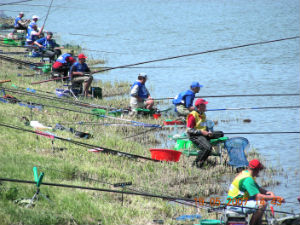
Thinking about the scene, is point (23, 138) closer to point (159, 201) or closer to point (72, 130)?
point (72, 130)

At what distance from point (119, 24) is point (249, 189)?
111ft

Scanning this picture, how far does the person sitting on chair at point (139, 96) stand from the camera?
13.4 metres

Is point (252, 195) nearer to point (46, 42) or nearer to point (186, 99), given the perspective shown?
point (186, 99)

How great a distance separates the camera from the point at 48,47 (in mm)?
20438

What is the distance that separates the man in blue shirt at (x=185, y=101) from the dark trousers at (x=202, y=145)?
187 cm

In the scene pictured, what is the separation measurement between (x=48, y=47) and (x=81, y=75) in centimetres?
526

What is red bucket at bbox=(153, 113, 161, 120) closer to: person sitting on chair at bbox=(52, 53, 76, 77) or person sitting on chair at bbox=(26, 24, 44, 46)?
person sitting on chair at bbox=(52, 53, 76, 77)

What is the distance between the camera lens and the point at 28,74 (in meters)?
18.4

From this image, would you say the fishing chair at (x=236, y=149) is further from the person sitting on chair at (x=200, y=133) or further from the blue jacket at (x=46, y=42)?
the blue jacket at (x=46, y=42)

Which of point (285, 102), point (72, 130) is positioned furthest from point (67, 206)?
point (285, 102)

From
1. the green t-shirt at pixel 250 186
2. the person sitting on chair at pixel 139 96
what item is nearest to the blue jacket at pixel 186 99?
the person sitting on chair at pixel 139 96

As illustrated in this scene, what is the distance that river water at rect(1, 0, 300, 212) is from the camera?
14414 millimetres

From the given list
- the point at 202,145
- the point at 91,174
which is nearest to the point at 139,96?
the point at 202,145

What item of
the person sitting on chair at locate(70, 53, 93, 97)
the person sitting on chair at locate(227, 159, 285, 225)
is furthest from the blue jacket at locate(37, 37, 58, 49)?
the person sitting on chair at locate(227, 159, 285, 225)
